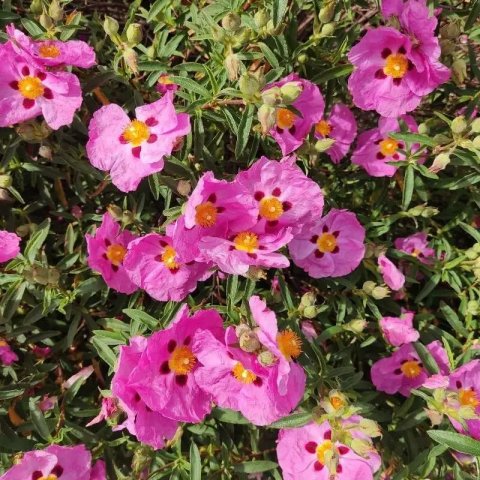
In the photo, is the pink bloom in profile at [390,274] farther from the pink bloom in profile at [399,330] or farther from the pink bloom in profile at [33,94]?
the pink bloom in profile at [33,94]

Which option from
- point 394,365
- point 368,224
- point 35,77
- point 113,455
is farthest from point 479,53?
point 113,455

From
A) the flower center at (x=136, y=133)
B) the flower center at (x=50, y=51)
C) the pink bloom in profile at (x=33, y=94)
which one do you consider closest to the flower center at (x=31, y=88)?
the pink bloom in profile at (x=33, y=94)

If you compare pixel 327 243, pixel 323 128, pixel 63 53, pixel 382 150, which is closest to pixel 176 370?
pixel 327 243

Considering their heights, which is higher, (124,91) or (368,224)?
(124,91)

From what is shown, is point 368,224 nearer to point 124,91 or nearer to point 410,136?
point 410,136

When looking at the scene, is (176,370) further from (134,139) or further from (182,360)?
(134,139)

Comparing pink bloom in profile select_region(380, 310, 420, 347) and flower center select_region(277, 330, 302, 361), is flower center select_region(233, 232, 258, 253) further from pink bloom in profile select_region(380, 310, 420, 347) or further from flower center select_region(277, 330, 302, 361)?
pink bloom in profile select_region(380, 310, 420, 347)
